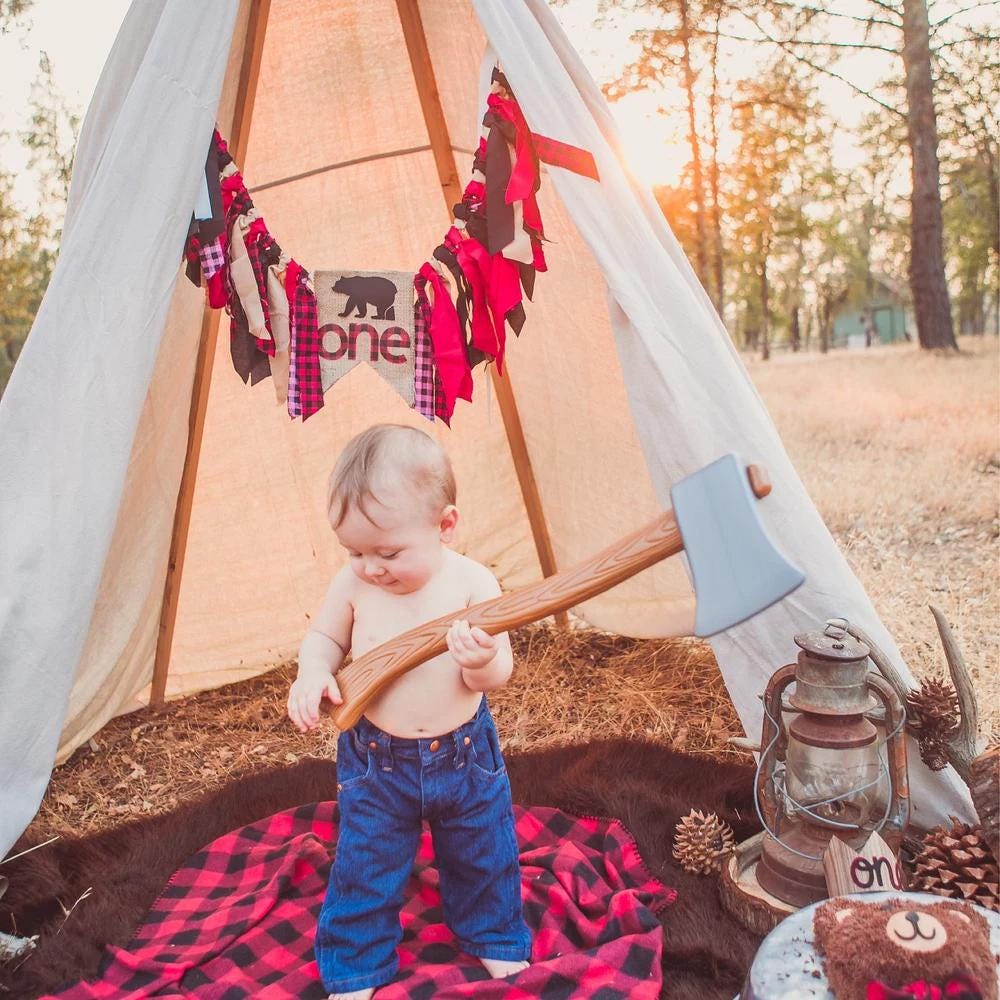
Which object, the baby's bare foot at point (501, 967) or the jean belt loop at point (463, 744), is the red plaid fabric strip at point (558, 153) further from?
the baby's bare foot at point (501, 967)

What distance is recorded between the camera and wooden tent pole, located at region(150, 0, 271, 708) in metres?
2.58

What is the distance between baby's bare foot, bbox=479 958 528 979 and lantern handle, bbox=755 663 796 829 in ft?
2.03

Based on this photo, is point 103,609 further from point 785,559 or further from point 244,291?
point 785,559

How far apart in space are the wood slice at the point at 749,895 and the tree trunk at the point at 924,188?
351 inches

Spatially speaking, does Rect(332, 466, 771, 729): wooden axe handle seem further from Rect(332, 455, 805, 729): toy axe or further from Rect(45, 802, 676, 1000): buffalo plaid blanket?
Rect(45, 802, 676, 1000): buffalo plaid blanket

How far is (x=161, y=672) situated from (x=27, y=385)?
1789 millimetres

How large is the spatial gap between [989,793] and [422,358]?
172 centimetres

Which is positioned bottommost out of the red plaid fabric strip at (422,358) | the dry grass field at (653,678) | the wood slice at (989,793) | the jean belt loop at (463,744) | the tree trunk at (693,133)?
the dry grass field at (653,678)

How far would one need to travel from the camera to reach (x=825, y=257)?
2886 centimetres

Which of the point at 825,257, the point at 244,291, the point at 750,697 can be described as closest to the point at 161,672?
the point at 244,291

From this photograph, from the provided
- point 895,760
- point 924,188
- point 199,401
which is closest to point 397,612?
point 895,760

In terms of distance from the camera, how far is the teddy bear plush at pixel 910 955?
1.25 metres

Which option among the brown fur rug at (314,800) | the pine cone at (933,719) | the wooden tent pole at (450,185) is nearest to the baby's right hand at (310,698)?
the brown fur rug at (314,800)

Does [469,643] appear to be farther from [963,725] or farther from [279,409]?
[279,409]
